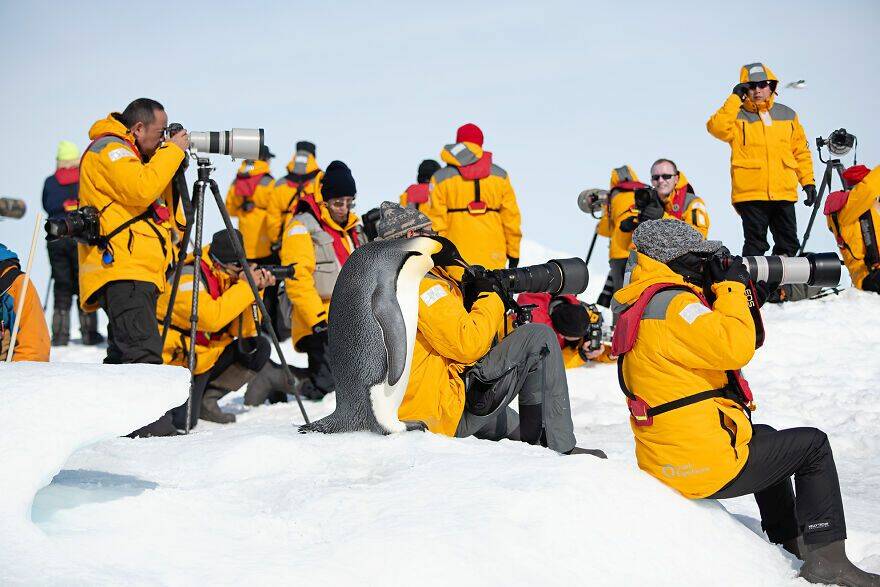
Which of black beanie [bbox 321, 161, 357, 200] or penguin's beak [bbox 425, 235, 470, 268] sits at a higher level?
black beanie [bbox 321, 161, 357, 200]

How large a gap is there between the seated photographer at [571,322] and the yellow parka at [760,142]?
2352mm

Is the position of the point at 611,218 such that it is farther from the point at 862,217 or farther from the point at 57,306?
the point at 57,306

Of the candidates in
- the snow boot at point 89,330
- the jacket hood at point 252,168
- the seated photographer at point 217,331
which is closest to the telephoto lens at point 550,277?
the seated photographer at point 217,331

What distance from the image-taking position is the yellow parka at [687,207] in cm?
827

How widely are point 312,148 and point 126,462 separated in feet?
27.0

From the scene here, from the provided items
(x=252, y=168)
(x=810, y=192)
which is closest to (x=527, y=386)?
(x=810, y=192)

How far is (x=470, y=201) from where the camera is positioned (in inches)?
337

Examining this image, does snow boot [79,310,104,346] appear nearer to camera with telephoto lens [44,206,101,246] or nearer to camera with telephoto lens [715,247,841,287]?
camera with telephoto lens [44,206,101,246]

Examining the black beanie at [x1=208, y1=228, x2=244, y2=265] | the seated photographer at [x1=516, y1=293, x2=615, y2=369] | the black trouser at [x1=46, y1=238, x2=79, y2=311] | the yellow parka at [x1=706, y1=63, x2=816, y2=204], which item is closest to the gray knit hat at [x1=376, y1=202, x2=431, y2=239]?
the seated photographer at [x1=516, y1=293, x2=615, y2=369]

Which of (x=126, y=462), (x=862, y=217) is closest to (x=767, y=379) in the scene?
(x=862, y=217)

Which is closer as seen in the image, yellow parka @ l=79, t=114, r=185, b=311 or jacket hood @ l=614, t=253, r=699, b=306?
jacket hood @ l=614, t=253, r=699, b=306

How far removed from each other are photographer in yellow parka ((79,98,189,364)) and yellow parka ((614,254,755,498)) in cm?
288

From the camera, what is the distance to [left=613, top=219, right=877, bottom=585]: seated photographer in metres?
3.40

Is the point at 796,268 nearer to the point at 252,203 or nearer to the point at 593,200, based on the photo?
the point at 593,200
